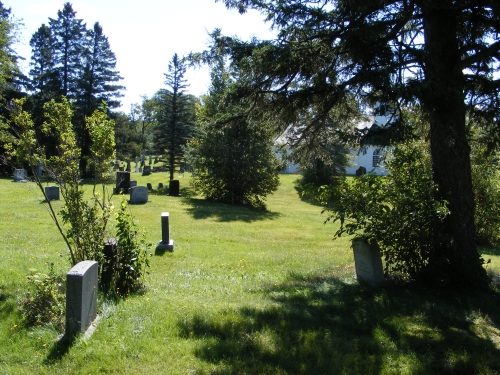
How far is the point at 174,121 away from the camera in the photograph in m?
37.9

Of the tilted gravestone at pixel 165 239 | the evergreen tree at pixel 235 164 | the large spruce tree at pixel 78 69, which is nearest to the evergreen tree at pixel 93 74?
the large spruce tree at pixel 78 69

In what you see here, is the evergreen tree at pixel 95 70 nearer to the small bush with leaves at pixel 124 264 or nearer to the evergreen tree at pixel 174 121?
the evergreen tree at pixel 174 121

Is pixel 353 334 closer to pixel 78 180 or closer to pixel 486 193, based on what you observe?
pixel 78 180

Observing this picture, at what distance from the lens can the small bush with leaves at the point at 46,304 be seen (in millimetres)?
4797

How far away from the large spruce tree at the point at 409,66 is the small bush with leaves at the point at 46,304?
4671mm

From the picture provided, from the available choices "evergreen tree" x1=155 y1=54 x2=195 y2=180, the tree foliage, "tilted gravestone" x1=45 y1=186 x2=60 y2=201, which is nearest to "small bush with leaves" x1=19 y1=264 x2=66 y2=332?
the tree foliage

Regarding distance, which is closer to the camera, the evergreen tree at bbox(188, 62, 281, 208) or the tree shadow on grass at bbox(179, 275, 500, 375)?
the tree shadow on grass at bbox(179, 275, 500, 375)

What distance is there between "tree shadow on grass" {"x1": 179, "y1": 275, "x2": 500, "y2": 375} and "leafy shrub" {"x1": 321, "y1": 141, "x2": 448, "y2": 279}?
26.9 inches

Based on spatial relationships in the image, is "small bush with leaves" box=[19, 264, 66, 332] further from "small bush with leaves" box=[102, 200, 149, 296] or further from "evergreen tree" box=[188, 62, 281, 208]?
"evergreen tree" box=[188, 62, 281, 208]

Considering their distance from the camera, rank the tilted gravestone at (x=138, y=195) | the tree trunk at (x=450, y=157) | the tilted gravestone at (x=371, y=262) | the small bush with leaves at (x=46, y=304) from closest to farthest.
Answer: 1. the small bush with leaves at (x=46, y=304)
2. the tree trunk at (x=450, y=157)
3. the tilted gravestone at (x=371, y=262)
4. the tilted gravestone at (x=138, y=195)

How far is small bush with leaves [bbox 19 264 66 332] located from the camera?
480 centimetres

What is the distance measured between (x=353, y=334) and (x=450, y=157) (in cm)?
360

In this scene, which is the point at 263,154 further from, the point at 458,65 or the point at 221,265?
the point at 458,65

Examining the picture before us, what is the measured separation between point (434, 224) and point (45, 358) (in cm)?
533
